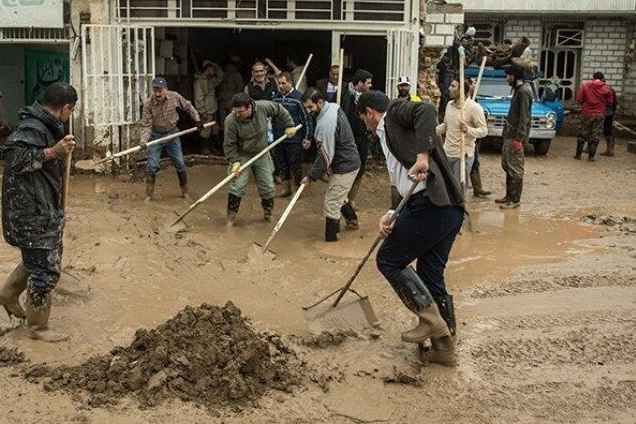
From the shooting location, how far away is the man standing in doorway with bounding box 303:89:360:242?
8242 mm

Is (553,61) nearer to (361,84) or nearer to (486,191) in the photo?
(486,191)

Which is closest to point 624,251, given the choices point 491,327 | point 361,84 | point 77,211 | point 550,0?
point 491,327

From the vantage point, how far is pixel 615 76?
21406 millimetres

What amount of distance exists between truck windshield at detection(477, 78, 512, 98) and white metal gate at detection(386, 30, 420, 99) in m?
4.83

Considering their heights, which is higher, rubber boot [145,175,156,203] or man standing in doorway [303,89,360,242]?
man standing in doorway [303,89,360,242]

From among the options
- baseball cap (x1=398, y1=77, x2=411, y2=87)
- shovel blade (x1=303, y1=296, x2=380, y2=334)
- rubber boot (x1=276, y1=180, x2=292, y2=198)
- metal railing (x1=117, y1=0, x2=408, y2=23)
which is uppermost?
metal railing (x1=117, y1=0, x2=408, y2=23)

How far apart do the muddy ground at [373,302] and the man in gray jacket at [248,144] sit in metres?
0.38

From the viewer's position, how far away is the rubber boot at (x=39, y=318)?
17.3 feet

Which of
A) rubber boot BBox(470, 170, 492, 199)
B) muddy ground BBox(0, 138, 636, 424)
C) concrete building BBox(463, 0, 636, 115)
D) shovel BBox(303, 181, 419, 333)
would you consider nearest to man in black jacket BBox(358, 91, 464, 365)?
muddy ground BBox(0, 138, 636, 424)

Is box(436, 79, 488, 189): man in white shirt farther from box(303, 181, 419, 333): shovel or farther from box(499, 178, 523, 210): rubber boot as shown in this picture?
box(303, 181, 419, 333): shovel

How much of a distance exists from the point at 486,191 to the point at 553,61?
476 inches

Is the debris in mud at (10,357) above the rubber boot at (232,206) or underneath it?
underneath

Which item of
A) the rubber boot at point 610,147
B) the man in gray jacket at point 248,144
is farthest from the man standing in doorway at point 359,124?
the rubber boot at point 610,147

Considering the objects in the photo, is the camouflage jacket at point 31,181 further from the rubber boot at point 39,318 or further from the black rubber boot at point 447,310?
the black rubber boot at point 447,310
